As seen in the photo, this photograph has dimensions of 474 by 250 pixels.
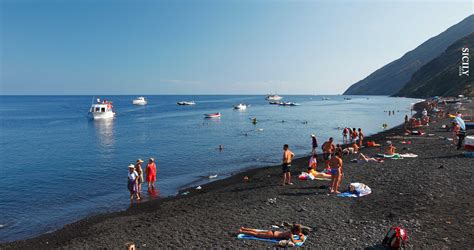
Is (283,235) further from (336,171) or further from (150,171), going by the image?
(150,171)

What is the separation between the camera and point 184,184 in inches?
881

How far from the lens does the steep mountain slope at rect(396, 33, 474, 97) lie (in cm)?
11831

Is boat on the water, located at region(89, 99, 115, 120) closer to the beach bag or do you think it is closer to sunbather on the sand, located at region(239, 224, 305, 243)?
sunbather on the sand, located at region(239, 224, 305, 243)

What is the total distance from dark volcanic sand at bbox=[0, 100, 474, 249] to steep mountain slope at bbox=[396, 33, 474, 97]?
341 ft

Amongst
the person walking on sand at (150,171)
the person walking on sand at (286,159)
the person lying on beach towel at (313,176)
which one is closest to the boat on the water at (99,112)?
the person walking on sand at (150,171)

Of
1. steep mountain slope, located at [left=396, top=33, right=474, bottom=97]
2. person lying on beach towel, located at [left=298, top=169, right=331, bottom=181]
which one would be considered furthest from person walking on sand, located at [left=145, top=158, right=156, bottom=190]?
steep mountain slope, located at [left=396, top=33, right=474, bottom=97]

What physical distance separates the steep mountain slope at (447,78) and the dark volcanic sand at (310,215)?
104 meters

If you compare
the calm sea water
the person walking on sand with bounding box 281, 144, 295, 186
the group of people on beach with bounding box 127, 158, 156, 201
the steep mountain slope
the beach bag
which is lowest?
the calm sea water

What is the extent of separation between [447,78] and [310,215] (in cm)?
14544

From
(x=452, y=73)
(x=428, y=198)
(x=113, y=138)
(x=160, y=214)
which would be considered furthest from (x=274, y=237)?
(x=452, y=73)

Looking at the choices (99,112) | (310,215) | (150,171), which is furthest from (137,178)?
(99,112)

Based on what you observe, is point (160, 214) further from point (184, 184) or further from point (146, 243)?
point (184, 184)

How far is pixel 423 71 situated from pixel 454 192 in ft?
620

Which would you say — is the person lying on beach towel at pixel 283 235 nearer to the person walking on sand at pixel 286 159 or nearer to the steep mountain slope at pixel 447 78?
the person walking on sand at pixel 286 159
